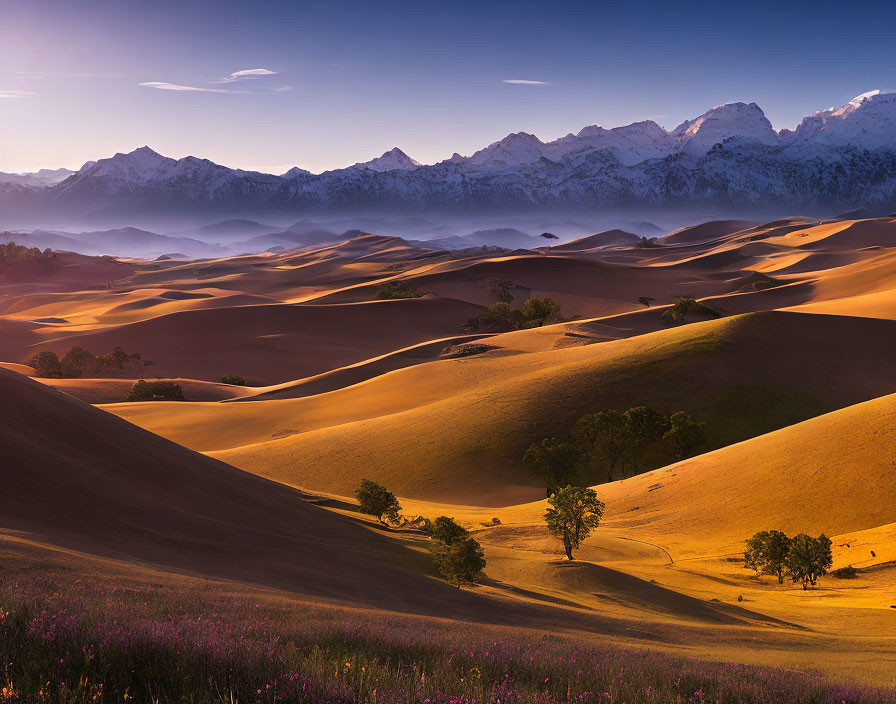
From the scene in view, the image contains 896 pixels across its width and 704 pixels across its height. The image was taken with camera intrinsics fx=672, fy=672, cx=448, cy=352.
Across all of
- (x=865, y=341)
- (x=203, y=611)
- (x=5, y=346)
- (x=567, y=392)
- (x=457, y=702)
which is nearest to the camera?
(x=457, y=702)

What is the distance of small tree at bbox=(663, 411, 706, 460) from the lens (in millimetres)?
40844

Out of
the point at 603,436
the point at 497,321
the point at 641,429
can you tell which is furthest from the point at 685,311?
the point at 603,436

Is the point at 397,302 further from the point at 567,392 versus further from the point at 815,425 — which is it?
the point at 815,425

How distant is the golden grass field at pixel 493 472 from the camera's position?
45.3 ft

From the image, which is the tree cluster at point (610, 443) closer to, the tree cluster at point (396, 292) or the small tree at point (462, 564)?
the small tree at point (462, 564)

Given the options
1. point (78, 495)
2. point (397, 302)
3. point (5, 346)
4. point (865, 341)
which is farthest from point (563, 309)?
point (78, 495)

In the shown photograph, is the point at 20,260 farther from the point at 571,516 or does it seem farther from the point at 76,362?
the point at 571,516

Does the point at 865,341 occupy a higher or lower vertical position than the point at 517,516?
higher

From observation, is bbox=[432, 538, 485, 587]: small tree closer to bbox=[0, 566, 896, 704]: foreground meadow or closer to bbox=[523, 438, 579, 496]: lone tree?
bbox=[0, 566, 896, 704]: foreground meadow

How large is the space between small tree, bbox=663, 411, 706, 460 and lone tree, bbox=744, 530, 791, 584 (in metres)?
18.5

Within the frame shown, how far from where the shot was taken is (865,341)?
56.6 m

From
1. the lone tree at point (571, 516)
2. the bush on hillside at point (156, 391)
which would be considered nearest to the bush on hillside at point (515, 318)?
the bush on hillside at point (156, 391)

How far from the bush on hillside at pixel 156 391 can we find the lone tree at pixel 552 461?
39.7m

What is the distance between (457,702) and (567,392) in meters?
43.1
